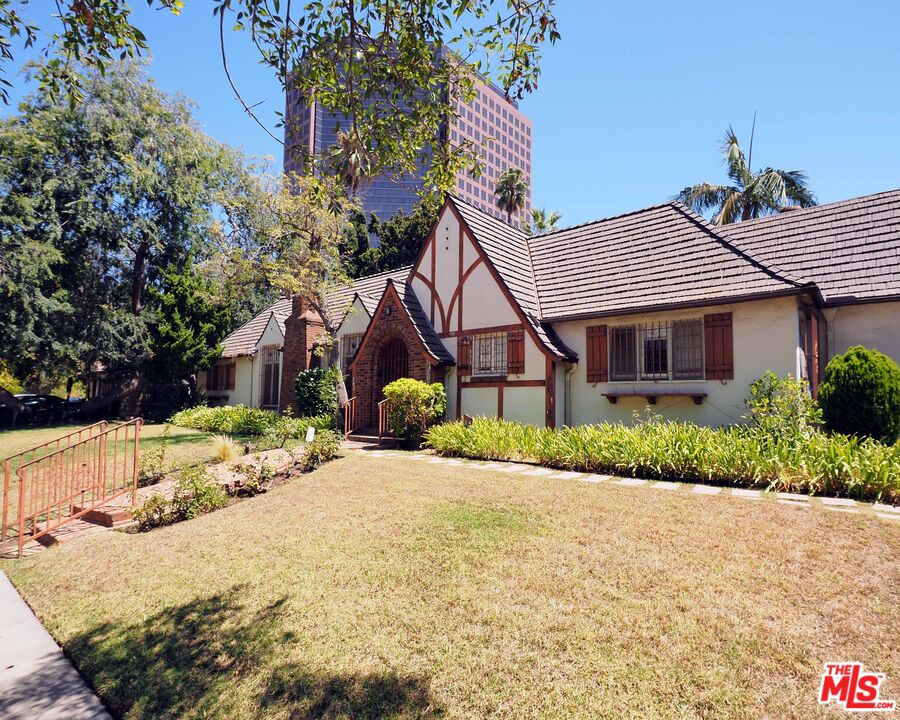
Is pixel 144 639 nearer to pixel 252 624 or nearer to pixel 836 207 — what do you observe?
pixel 252 624

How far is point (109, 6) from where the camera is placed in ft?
15.7

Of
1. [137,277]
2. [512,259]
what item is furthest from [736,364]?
[137,277]

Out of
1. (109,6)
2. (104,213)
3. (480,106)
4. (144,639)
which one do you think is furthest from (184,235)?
(480,106)

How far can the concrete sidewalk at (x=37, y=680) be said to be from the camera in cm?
336

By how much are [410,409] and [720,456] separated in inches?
304

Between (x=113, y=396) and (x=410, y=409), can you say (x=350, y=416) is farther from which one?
(x=113, y=396)

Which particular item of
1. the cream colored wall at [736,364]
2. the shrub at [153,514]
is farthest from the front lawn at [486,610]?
the cream colored wall at [736,364]

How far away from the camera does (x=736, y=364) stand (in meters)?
11.2

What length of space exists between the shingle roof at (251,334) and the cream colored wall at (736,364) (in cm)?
1680

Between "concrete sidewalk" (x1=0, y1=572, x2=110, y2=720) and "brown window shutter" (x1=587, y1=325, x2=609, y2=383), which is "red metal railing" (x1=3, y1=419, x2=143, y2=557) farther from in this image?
"brown window shutter" (x1=587, y1=325, x2=609, y2=383)

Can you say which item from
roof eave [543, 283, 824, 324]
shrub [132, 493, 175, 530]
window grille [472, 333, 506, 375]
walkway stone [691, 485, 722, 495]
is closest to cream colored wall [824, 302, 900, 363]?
roof eave [543, 283, 824, 324]

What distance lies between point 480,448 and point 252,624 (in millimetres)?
7679

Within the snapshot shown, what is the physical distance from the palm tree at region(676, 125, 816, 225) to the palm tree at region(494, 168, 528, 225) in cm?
1241

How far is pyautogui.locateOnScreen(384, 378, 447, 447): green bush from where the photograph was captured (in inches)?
535
